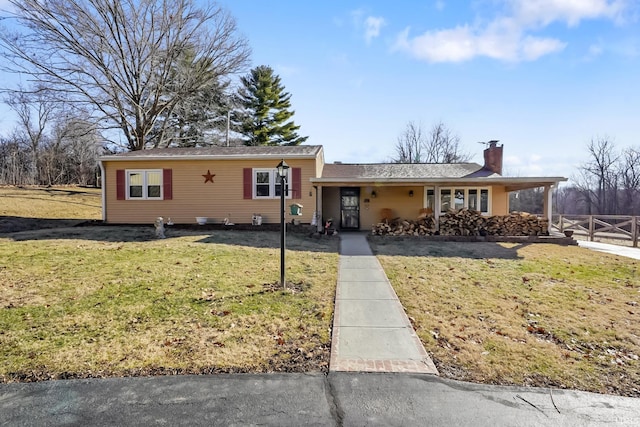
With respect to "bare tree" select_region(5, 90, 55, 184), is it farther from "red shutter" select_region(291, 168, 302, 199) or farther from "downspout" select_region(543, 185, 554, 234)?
→ "downspout" select_region(543, 185, 554, 234)

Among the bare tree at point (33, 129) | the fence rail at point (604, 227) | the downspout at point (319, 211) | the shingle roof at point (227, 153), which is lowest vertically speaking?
the fence rail at point (604, 227)

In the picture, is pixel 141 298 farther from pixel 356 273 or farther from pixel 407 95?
pixel 407 95

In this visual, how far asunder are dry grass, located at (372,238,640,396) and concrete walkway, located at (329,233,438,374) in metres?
0.22

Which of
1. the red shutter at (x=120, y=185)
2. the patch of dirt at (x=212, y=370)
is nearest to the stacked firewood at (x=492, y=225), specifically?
→ the patch of dirt at (x=212, y=370)

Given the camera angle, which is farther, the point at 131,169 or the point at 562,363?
the point at 131,169

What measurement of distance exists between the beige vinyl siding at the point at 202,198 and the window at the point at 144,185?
0.22m

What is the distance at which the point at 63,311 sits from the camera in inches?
181

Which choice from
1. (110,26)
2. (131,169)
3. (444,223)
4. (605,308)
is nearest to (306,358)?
(605,308)

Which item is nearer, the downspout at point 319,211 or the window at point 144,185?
the downspout at point 319,211

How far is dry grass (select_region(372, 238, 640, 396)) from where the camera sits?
3.34m

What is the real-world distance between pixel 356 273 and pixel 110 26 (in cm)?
2190

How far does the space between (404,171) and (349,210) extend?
338 cm

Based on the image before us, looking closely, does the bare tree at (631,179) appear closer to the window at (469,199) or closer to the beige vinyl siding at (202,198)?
the window at (469,199)

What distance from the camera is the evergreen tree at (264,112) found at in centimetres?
3188
